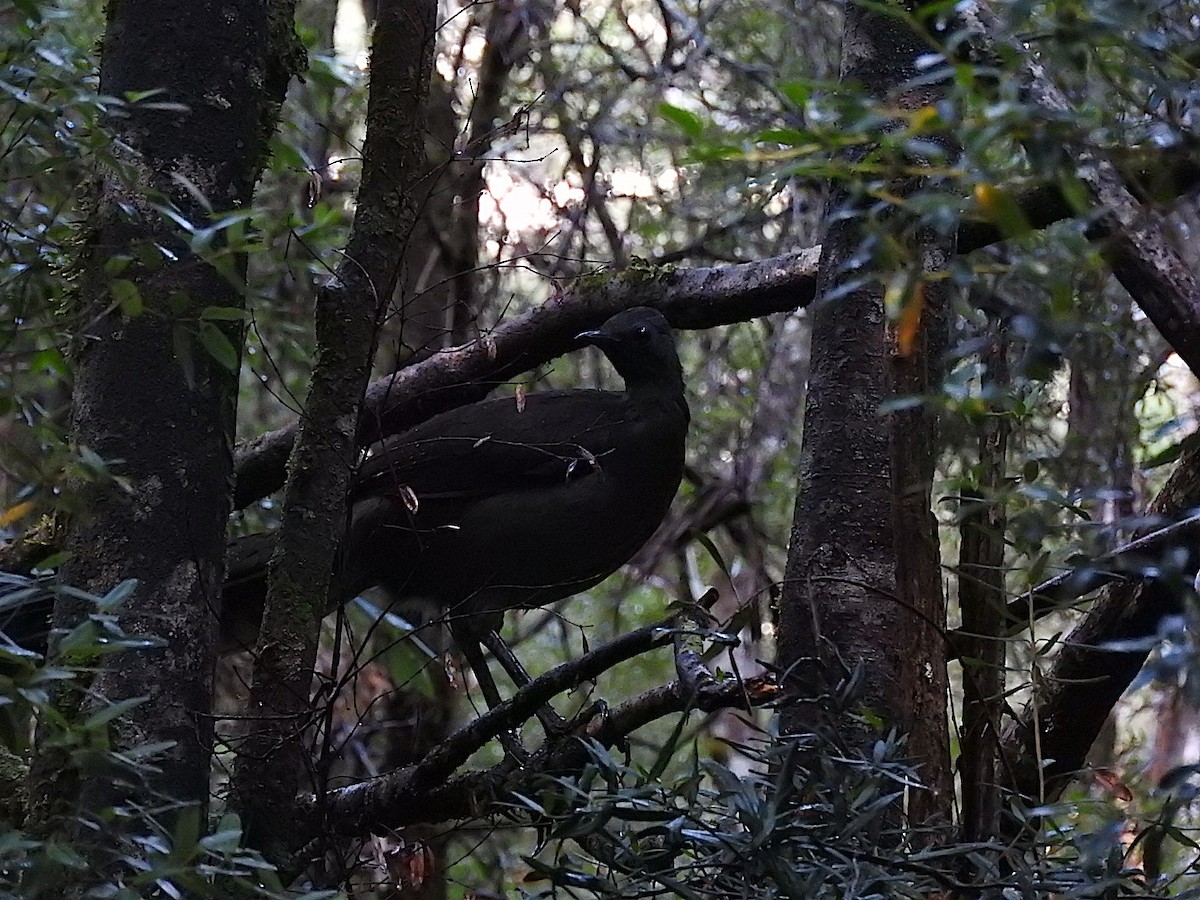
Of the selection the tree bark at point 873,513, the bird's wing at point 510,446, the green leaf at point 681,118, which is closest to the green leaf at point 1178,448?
the tree bark at point 873,513

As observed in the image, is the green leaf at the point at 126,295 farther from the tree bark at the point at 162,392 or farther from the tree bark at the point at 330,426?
the tree bark at the point at 330,426

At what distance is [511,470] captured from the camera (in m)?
3.85

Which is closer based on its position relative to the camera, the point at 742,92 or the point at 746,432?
the point at 742,92

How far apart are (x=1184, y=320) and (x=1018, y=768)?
86 centimetres

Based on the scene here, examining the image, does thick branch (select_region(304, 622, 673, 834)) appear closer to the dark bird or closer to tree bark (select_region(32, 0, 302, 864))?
tree bark (select_region(32, 0, 302, 864))

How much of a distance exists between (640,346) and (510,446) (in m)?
0.50

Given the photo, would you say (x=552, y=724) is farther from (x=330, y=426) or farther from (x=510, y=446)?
(x=510, y=446)

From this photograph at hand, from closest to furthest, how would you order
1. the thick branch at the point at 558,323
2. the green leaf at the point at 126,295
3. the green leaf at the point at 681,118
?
the green leaf at the point at 681,118 < the green leaf at the point at 126,295 < the thick branch at the point at 558,323

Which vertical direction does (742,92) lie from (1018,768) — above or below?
above

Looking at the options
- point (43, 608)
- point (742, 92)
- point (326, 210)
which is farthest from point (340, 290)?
point (742, 92)

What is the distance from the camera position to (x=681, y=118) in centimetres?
123

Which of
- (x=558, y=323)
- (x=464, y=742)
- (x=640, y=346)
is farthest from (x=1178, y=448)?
(x=640, y=346)

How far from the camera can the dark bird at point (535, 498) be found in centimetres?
373

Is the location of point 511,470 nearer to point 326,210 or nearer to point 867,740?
point 326,210
